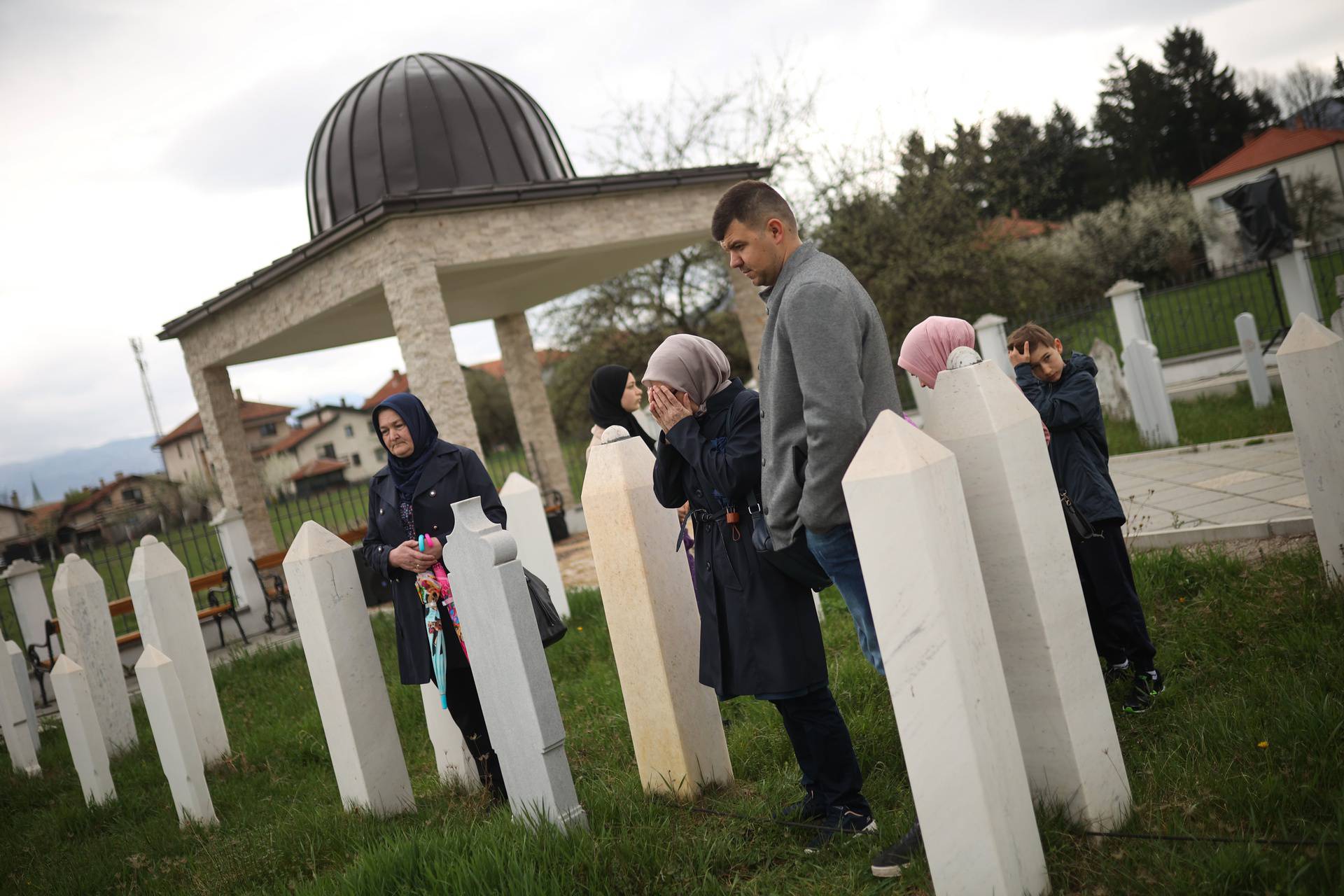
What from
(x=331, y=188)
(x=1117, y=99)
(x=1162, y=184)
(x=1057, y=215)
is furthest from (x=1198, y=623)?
(x=1117, y=99)

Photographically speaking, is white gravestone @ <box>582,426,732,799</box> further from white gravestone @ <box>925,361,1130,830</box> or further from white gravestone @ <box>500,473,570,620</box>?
white gravestone @ <box>500,473,570,620</box>

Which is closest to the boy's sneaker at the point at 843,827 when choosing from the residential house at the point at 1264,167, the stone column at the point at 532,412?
the stone column at the point at 532,412

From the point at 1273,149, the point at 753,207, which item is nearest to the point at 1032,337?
the point at 753,207

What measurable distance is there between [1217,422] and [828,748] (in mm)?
9410

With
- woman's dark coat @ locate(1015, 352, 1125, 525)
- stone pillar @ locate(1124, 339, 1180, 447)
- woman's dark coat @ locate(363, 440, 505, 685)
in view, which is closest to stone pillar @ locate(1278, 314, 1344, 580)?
woman's dark coat @ locate(1015, 352, 1125, 525)

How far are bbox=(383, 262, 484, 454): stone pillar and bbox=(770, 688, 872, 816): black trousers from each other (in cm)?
816

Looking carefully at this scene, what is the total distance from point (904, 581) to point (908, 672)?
0.81 ft

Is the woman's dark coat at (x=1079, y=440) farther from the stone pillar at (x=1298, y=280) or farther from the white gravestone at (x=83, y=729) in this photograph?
the stone pillar at (x=1298, y=280)

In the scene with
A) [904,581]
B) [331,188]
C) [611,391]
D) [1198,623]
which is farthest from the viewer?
[331,188]

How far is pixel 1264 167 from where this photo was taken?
45469 mm

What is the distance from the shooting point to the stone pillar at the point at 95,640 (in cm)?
714

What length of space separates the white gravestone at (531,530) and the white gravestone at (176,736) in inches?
112

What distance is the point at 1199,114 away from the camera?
51.7m

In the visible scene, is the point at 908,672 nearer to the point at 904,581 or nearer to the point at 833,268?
the point at 904,581
